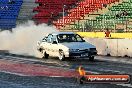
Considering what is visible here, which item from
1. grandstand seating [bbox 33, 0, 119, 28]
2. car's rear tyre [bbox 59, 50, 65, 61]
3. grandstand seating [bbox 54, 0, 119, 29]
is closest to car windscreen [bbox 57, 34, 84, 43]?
car's rear tyre [bbox 59, 50, 65, 61]

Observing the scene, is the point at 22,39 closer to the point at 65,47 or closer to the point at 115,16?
the point at 115,16

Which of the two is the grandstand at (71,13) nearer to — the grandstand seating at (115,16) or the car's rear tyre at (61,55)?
the grandstand seating at (115,16)

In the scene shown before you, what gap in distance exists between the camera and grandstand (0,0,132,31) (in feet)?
127

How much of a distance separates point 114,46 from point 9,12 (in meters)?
26.9

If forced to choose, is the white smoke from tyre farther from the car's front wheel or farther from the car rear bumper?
the car rear bumper

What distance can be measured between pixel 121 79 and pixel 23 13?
4109 cm

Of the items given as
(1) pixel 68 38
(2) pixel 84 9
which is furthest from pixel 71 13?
(1) pixel 68 38

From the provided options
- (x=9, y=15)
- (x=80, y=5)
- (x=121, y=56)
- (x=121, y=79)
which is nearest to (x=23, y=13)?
(x=9, y=15)

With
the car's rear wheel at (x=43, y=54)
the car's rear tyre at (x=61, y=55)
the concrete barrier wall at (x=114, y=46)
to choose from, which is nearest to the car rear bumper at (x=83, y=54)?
the car's rear tyre at (x=61, y=55)

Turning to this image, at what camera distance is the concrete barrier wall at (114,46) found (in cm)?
2648

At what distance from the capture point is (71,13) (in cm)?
4897

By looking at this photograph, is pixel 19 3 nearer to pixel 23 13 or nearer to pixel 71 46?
pixel 23 13

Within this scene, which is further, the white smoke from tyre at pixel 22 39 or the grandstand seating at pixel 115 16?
the grandstand seating at pixel 115 16

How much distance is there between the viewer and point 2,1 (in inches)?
2128
